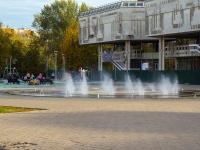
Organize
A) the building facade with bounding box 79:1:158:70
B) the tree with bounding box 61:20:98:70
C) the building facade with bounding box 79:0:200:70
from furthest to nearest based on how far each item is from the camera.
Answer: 1. the tree with bounding box 61:20:98:70
2. the building facade with bounding box 79:1:158:70
3. the building facade with bounding box 79:0:200:70

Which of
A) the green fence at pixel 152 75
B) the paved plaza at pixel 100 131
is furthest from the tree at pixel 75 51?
the paved plaza at pixel 100 131

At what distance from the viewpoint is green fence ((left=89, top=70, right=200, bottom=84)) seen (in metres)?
61.2

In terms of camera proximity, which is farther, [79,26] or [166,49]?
[79,26]

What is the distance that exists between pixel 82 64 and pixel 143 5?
22759 millimetres

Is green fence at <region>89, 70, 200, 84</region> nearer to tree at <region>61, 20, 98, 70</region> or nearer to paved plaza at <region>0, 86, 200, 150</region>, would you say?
tree at <region>61, 20, 98, 70</region>

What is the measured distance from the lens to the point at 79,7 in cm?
11481

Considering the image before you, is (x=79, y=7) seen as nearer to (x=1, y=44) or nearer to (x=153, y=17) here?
(x=1, y=44)

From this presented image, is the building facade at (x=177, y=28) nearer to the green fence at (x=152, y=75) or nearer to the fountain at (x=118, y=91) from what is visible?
the green fence at (x=152, y=75)

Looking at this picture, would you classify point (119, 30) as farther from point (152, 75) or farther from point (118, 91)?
point (118, 91)

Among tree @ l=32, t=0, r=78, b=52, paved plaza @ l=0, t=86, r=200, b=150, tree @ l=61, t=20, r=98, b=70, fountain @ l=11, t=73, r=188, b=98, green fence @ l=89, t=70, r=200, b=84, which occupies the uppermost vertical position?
tree @ l=32, t=0, r=78, b=52

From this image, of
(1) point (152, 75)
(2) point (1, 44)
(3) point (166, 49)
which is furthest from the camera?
(2) point (1, 44)

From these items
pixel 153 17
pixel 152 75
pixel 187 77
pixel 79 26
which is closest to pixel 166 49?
pixel 153 17

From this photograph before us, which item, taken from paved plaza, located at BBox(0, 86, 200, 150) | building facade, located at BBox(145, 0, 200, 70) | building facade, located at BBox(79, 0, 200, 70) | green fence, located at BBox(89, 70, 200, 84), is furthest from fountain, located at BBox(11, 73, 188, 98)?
paved plaza, located at BBox(0, 86, 200, 150)

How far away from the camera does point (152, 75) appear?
69.4 meters
